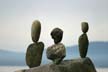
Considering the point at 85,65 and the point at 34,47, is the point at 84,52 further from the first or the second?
the point at 34,47

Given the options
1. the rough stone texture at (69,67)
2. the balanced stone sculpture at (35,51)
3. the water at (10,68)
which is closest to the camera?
the rough stone texture at (69,67)

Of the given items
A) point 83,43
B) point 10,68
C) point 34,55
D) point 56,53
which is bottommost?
point 10,68

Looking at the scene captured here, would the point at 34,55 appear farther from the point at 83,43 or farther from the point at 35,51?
the point at 83,43

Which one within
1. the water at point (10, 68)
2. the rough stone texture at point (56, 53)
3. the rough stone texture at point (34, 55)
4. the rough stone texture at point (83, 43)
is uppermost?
the rough stone texture at point (56, 53)

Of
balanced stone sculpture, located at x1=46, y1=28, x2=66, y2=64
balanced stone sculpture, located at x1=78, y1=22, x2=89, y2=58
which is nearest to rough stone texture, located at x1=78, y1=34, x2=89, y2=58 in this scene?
balanced stone sculpture, located at x1=78, y1=22, x2=89, y2=58

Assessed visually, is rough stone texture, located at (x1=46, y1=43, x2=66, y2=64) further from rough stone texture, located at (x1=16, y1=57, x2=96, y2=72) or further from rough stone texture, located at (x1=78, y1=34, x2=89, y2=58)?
rough stone texture, located at (x1=78, y1=34, x2=89, y2=58)

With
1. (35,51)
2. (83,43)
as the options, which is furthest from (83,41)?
(35,51)

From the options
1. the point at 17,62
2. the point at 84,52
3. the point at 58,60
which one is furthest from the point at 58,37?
the point at 17,62

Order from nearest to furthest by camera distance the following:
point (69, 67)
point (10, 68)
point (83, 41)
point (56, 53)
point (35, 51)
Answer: point (56, 53)
point (69, 67)
point (35, 51)
point (83, 41)
point (10, 68)

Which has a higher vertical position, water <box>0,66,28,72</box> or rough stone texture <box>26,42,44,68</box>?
rough stone texture <box>26,42,44,68</box>

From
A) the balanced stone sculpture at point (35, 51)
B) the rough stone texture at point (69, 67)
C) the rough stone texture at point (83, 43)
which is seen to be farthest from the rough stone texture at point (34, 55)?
the rough stone texture at point (83, 43)

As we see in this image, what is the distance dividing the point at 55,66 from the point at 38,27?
1.56 feet

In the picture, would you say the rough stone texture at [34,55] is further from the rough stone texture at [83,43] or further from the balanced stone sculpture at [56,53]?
the rough stone texture at [83,43]

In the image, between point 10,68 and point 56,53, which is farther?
point 10,68
